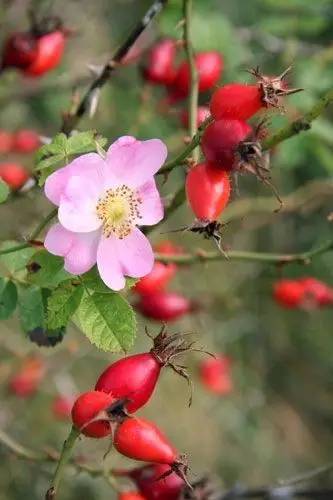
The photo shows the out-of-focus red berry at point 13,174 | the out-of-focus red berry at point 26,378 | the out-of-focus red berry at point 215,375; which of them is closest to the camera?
the out-of-focus red berry at point 13,174

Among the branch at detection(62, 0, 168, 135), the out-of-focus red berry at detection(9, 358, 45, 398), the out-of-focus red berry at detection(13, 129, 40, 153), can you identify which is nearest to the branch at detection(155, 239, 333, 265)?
the branch at detection(62, 0, 168, 135)

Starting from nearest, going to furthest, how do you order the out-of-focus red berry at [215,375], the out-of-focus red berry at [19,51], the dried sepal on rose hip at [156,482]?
1. the dried sepal on rose hip at [156,482]
2. the out-of-focus red berry at [19,51]
3. the out-of-focus red berry at [215,375]

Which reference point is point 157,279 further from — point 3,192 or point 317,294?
point 3,192

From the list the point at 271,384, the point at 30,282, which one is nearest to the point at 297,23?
the point at 30,282

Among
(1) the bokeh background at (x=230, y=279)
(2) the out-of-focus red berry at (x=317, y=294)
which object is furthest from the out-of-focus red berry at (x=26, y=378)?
(2) the out-of-focus red berry at (x=317, y=294)

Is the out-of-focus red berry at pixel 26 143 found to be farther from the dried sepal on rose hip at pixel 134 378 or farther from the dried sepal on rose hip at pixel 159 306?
the dried sepal on rose hip at pixel 134 378

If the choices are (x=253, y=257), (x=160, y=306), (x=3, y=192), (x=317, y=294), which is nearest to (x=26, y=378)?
(x=160, y=306)
